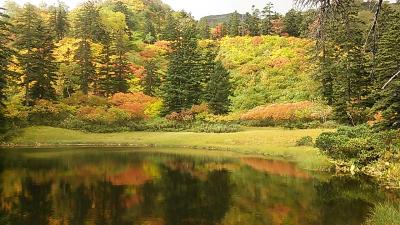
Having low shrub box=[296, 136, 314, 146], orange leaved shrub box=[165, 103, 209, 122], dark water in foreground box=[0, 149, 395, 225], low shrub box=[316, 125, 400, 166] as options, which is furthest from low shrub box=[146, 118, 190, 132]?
low shrub box=[316, 125, 400, 166]

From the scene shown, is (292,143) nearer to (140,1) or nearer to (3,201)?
(3,201)

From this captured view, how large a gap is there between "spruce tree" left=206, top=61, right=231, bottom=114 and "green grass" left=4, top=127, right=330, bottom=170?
9.15m

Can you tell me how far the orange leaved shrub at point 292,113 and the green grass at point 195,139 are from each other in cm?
251

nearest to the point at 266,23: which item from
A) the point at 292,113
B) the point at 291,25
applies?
the point at 291,25

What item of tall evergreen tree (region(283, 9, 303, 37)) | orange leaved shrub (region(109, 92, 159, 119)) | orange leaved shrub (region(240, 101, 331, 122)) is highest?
tall evergreen tree (region(283, 9, 303, 37))

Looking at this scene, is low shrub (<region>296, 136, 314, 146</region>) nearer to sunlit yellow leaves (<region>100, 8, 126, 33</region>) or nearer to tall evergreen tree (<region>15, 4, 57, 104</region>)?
tall evergreen tree (<region>15, 4, 57, 104</region>)

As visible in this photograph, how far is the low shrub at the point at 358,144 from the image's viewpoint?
843 inches

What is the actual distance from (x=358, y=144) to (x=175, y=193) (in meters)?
10.6

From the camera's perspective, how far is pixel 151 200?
17.1 metres

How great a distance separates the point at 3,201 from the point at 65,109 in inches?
1307

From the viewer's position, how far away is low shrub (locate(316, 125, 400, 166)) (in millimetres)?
21422

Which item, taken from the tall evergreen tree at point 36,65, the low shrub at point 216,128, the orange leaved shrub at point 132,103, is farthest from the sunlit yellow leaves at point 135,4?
the low shrub at point 216,128

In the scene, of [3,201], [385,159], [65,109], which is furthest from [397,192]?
[65,109]

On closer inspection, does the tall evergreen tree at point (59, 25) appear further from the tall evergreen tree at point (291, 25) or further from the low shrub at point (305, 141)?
the low shrub at point (305, 141)
